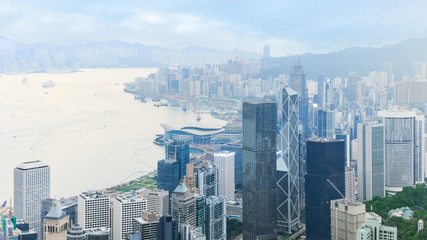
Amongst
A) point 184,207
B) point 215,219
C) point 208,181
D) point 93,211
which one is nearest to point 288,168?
point 208,181

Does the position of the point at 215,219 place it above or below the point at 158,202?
below

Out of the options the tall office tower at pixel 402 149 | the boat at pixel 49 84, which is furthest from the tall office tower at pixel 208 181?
the boat at pixel 49 84

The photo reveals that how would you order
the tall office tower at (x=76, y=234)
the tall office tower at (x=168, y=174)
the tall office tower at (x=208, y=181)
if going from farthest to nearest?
1. the tall office tower at (x=168, y=174)
2. the tall office tower at (x=208, y=181)
3. the tall office tower at (x=76, y=234)

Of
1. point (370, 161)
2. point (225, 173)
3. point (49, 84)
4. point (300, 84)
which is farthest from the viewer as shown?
point (49, 84)

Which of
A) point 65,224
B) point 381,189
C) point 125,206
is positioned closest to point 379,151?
point 381,189

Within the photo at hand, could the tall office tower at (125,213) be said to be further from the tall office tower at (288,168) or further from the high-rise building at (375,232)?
the high-rise building at (375,232)

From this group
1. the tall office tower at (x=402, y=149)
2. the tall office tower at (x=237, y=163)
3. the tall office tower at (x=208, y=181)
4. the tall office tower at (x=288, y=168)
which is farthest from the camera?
the tall office tower at (x=402, y=149)

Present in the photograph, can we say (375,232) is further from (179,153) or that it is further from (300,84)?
(300,84)
